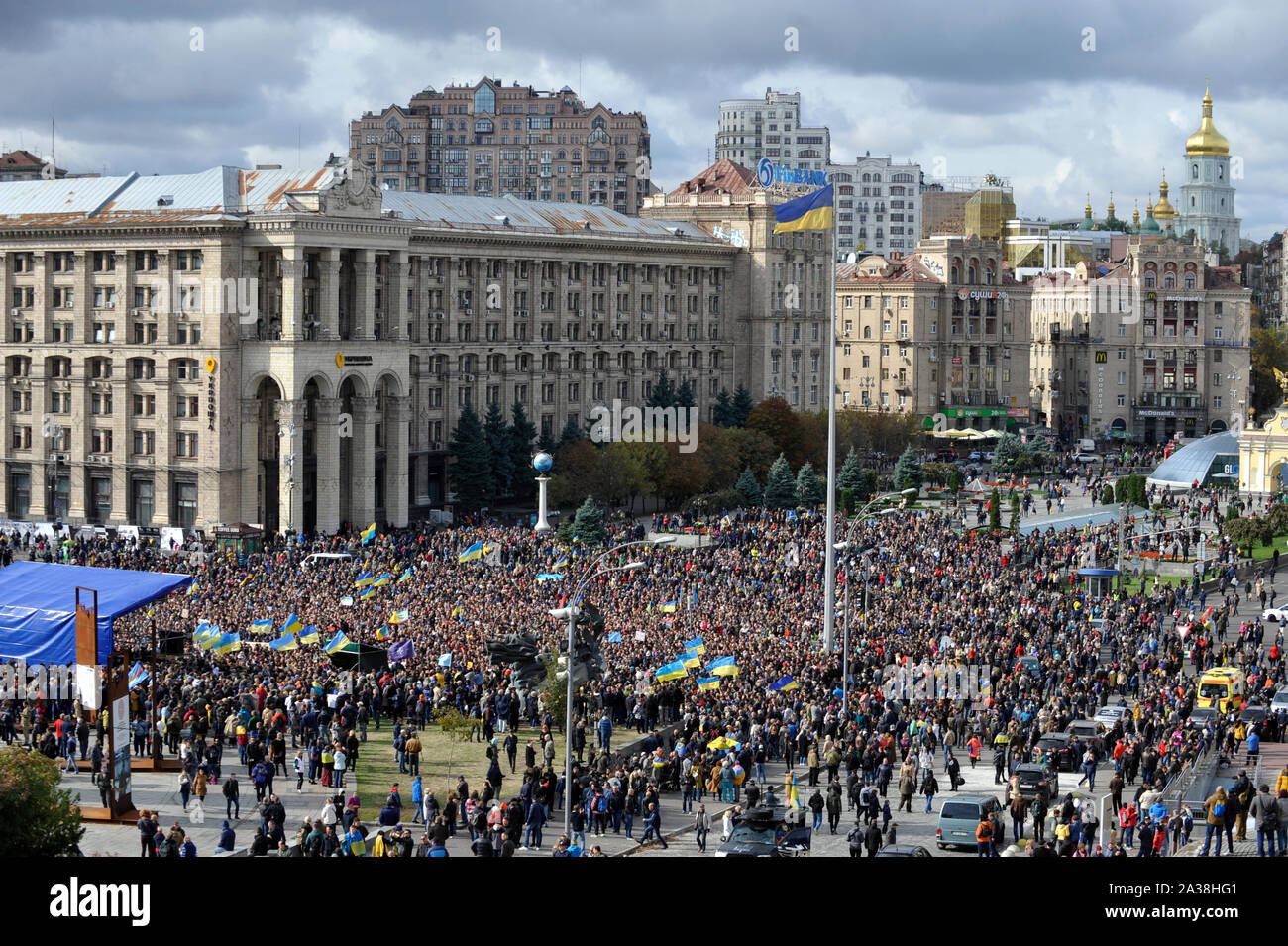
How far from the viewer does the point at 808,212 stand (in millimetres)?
51406

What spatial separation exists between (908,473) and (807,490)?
844cm

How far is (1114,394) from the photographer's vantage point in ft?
440

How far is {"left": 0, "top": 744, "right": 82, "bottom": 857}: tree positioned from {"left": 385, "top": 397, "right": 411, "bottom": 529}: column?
2161 inches

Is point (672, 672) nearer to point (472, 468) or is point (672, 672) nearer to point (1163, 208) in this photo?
point (472, 468)

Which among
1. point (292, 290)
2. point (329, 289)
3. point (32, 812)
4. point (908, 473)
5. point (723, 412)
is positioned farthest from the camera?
point (723, 412)

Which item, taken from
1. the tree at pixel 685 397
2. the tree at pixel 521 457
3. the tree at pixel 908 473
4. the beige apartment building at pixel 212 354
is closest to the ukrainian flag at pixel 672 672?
the beige apartment building at pixel 212 354

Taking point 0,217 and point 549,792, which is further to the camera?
point 0,217

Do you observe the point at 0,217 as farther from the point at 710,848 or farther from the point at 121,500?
the point at 710,848

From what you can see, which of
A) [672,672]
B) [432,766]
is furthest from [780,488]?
[432,766]

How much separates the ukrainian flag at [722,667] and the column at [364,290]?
40250mm

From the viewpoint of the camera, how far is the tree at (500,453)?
291ft
